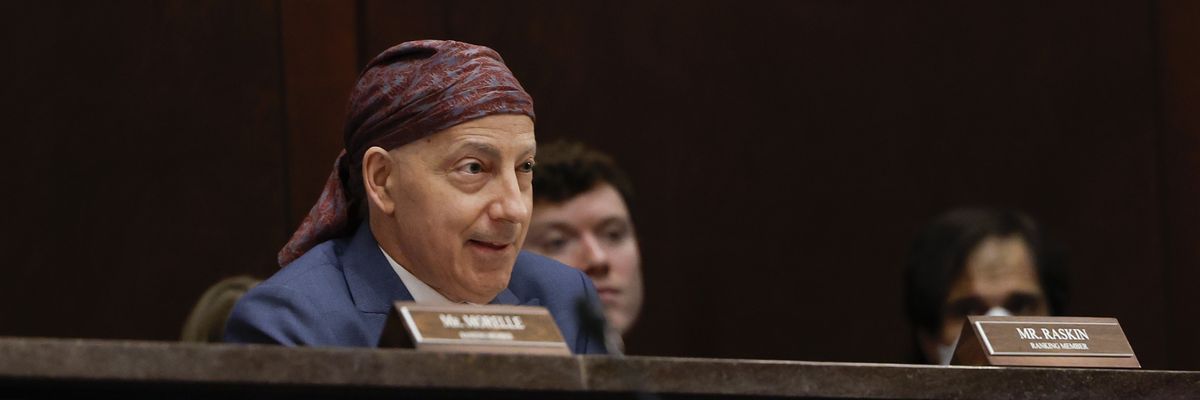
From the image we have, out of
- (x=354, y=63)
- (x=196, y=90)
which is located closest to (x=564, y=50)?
(x=354, y=63)

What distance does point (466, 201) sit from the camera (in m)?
2.40

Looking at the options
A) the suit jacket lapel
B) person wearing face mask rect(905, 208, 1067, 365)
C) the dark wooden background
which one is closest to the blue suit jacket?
the suit jacket lapel

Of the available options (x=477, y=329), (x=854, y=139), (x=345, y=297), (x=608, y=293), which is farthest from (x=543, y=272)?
(x=854, y=139)

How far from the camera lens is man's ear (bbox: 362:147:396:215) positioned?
8.02 ft

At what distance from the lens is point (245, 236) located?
12.9ft

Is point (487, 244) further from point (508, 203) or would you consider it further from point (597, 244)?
point (597, 244)

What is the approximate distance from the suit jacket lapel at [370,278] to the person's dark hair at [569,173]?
4.24ft

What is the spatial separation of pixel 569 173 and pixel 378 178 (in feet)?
4.53

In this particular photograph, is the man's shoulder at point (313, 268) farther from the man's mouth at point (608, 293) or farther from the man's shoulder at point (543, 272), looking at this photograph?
the man's mouth at point (608, 293)

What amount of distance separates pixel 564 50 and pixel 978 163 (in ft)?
3.85

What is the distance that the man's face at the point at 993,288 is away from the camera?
3.78 m

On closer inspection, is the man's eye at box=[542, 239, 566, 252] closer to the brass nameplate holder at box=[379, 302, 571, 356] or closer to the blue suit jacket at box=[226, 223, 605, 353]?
the blue suit jacket at box=[226, 223, 605, 353]

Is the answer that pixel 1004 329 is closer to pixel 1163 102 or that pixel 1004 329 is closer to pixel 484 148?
pixel 484 148

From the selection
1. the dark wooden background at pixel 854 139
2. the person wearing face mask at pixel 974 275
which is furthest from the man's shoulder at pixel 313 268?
the dark wooden background at pixel 854 139
